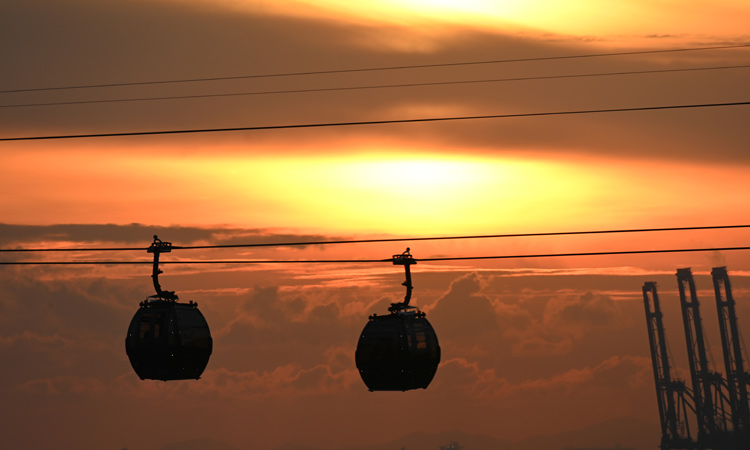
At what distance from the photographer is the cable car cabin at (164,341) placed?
1045 inches

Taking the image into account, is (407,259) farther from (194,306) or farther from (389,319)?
(194,306)

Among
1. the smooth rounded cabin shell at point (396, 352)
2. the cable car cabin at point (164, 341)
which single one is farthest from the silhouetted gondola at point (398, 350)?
the cable car cabin at point (164, 341)

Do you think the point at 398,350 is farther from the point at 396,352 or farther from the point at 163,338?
the point at 163,338

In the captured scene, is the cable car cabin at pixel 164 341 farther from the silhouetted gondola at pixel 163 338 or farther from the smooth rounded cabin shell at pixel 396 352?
the smooth rounded cabin shell at pixel 396 352

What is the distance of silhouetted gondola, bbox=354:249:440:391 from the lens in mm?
25688

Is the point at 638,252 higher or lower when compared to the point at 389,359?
higher

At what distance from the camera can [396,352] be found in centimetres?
2564

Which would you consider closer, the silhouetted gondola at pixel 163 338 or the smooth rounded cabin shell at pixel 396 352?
the smooth rounded cabin shell at pixel 396 352

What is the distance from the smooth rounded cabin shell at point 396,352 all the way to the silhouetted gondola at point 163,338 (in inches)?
183

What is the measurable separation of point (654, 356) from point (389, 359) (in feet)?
371

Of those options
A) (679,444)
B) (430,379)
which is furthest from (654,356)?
(430,379)

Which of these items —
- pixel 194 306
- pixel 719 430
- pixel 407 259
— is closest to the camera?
pixel 407 259

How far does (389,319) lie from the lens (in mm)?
26078

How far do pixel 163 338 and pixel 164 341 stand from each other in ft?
0.28
